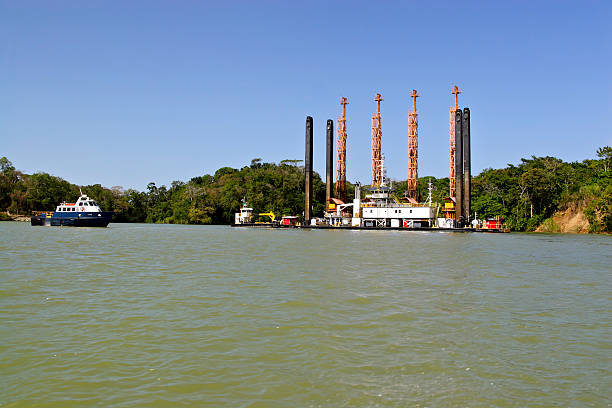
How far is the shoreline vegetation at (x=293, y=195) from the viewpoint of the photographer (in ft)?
218

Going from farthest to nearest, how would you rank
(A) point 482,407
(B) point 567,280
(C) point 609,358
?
1. (B) point 567,280
2. (C) point 609,358
3. (A) point 482,407

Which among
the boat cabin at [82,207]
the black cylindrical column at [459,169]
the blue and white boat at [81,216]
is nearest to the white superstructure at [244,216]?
the blue and white boat at [81,216]

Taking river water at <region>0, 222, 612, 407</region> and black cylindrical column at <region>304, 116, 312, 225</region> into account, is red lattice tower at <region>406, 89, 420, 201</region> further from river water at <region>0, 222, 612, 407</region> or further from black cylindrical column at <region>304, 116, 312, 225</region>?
river water at <region>0, 222, 612, 407</region>

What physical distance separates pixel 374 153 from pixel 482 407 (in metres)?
85.2

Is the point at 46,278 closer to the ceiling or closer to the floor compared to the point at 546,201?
closer to the floor

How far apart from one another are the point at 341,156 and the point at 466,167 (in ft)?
92.9

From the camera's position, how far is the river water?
4.61 meters

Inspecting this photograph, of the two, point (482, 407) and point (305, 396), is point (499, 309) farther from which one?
point (305, 396)

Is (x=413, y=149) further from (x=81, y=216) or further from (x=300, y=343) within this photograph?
(x=300, y=343)

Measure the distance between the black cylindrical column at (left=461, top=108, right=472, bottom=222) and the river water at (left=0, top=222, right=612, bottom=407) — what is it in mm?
58096

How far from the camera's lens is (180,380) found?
16.1ft

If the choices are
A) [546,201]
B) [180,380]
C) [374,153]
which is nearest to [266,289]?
[180,380]

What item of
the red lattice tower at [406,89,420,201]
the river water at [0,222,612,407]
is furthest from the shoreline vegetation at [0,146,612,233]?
the river water at [0,222,612,407]

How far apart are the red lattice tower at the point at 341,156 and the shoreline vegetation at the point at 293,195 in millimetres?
10576
